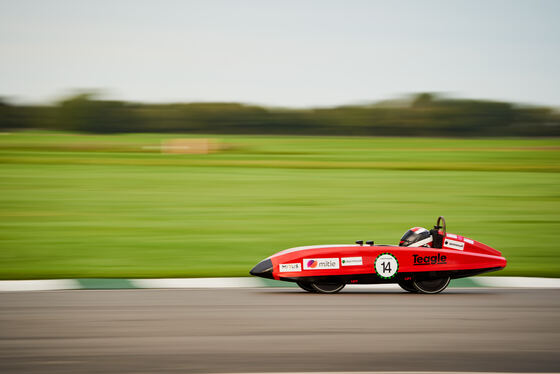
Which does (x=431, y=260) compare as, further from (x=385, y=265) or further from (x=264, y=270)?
(x=264, y=270)

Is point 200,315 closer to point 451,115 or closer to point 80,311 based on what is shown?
point 80,311

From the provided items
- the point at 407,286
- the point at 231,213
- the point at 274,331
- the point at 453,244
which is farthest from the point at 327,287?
the point at 231,213

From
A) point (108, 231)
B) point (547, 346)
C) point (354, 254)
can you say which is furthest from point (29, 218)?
point (547, 346)

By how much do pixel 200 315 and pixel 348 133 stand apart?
2304 inches

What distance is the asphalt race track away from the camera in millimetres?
3914

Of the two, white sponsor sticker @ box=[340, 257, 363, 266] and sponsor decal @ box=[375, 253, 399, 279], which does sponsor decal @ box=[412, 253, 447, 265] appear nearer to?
sponsor decal @ box=[375, 253, 399, 279]

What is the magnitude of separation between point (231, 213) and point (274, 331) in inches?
351

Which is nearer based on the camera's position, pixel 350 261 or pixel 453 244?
pixel 350 261

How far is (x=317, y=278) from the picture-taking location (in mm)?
5660

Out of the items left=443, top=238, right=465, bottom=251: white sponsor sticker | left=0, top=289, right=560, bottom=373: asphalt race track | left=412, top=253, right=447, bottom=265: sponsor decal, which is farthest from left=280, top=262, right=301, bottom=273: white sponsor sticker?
left=443, top=238, right=465, bottom=251: white sponsor sticker

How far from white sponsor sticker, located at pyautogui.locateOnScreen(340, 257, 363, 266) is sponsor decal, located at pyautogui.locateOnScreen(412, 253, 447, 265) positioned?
0.52 m

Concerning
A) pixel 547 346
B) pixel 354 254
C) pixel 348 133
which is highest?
pixel 348 133

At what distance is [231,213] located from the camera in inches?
529

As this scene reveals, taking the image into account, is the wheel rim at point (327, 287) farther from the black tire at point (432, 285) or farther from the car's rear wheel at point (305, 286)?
the black tire at point (432, 285)
